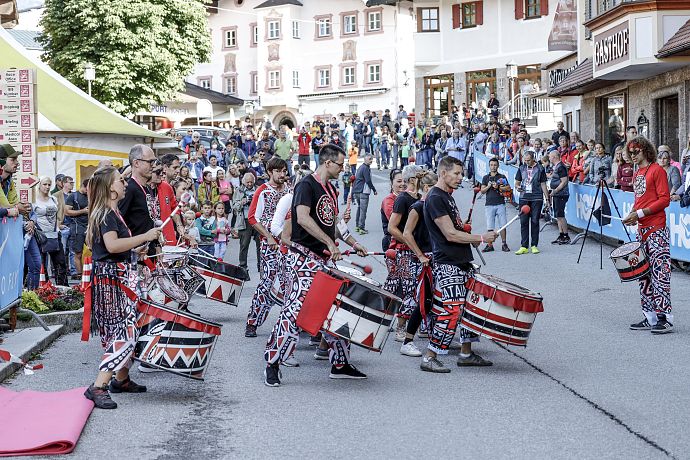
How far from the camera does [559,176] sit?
22016 millimetres

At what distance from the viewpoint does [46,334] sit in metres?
11.1

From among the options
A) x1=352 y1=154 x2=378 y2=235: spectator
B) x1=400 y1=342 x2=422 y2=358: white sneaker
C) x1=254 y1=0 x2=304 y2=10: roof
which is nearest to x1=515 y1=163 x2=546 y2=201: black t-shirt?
x1=352 y1=154 x2=378 y2=235: spectator

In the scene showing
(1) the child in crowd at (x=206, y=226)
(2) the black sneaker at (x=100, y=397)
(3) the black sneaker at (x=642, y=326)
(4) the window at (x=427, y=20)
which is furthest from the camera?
(4) the window at (x=427, y=20)

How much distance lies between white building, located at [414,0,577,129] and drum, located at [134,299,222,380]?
42414 millimetres

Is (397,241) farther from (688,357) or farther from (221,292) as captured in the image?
(688,357)

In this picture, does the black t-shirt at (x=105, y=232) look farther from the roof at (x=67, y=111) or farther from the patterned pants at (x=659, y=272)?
the roof at (x=67, y=111)

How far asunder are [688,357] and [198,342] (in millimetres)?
4438

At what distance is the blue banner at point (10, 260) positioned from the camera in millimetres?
10266

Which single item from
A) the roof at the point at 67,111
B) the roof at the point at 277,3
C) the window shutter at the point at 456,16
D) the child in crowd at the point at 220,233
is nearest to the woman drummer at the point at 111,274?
the child in crowd at the point at 220,233

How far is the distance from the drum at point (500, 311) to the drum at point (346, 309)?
103cm

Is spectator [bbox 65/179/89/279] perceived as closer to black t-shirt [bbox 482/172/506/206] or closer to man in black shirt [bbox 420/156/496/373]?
black t-shirt [bbox 482/172/506/206]

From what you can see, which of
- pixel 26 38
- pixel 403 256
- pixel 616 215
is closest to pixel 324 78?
pixel 26 38

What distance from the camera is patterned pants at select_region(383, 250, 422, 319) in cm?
1106

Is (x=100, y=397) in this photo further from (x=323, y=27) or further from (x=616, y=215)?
(x=323, y=27)
